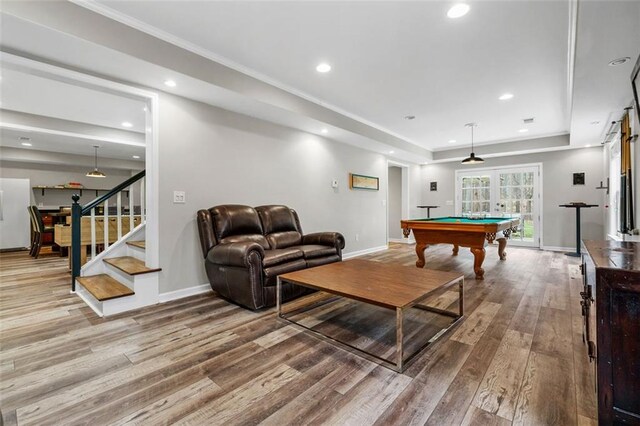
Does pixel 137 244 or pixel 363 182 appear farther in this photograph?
pixel 363 182

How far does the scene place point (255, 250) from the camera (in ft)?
→ 8.86

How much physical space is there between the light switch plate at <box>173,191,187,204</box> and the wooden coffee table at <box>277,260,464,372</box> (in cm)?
155

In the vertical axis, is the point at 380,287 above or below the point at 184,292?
above

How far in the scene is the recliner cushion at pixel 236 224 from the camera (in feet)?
10.6

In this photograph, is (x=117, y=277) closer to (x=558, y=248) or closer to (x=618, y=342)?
(x=618, y=342)

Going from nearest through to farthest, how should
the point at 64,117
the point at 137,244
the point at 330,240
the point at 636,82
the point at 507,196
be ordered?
the point at 636,82 < the point at 330,240 < the point at 137,244 < the point at 64,117 < the point at 507,196

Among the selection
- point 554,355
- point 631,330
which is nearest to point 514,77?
point 554,355

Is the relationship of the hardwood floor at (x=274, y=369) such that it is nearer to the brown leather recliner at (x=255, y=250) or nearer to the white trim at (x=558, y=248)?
the brown leather recliner at (x=255, y=250)

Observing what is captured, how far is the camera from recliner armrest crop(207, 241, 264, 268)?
2664mm

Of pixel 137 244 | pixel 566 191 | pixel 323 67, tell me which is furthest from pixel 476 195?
pixel 137 244

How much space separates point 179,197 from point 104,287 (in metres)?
1.18

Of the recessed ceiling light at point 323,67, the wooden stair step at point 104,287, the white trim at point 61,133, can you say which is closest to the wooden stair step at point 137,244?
the wooden stair step at point 104,287

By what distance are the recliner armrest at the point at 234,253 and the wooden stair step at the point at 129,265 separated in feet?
2.03

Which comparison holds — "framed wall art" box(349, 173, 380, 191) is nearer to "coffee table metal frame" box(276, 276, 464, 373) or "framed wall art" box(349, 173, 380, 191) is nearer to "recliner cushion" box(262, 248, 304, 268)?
"recliner cushion" box(262, 248, 304, 268)
